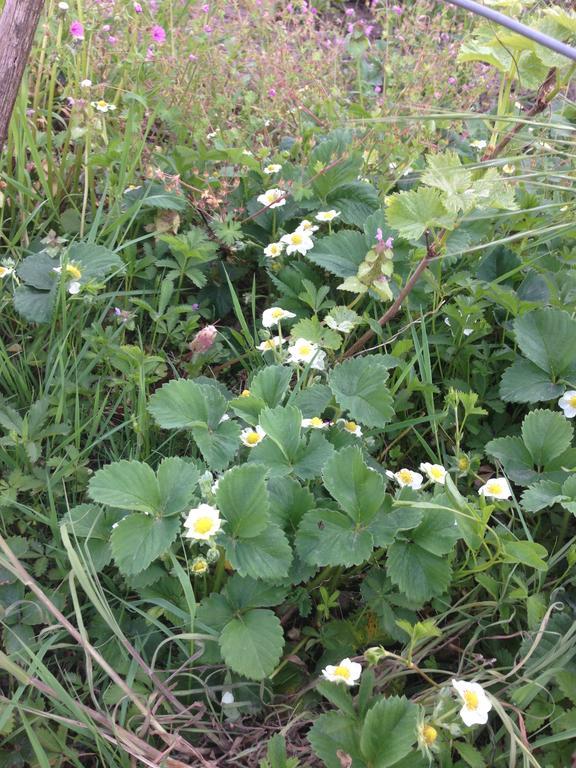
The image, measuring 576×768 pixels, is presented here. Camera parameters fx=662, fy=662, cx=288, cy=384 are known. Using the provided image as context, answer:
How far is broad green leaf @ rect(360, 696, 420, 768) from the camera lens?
93cm

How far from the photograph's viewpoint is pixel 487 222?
167cm

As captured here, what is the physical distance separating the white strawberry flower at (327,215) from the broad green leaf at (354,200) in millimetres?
38

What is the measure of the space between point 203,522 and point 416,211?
0.71m

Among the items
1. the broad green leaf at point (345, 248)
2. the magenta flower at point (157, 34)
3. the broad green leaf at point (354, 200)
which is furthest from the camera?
the magenta flower at point (157, 34)

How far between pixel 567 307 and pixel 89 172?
1.30 meters

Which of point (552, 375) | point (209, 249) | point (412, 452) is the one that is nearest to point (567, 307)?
point (552, 375)

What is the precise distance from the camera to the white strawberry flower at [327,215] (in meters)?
1.73

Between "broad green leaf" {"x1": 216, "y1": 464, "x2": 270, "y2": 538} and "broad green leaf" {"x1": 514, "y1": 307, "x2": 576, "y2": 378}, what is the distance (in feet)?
2.31

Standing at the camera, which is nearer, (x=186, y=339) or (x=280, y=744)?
(x=280, y=744)

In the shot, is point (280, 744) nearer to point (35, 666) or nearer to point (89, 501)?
point (35, 666)

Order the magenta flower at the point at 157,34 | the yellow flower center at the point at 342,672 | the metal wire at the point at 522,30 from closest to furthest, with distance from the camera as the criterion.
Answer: the metal wire at the point at 522,30 < the yellow flower center at the point at 342,672 < the magenta flower at the point at 157,34

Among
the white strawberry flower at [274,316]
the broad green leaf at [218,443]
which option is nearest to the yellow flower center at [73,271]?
the white strawberry flower at [274,316]

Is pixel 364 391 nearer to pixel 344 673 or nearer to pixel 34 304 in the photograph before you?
pixel 344 673

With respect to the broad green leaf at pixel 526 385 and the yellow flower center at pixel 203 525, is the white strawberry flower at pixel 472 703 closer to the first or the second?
the yellow flower center at pixel 203 525
